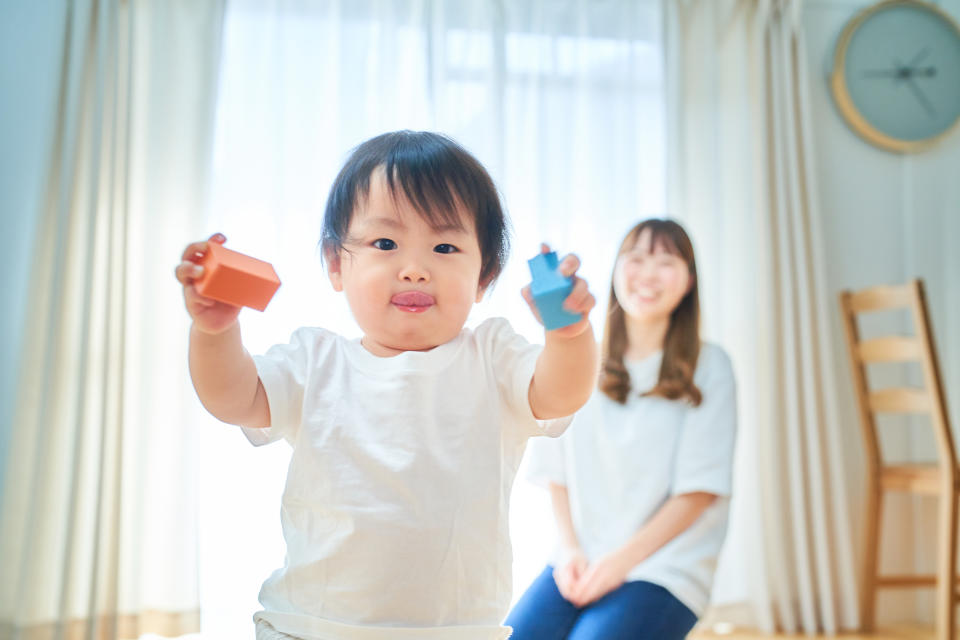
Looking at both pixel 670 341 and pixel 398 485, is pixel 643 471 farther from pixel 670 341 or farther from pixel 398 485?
pixel 398 485

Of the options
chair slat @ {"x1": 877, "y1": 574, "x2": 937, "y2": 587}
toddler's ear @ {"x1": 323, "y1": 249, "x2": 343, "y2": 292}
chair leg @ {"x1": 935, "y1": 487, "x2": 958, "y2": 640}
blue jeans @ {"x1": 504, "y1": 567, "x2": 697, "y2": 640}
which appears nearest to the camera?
toddler's ear @ {"x1": 323, "y1": 249, "x2": 343, "y2": 292}

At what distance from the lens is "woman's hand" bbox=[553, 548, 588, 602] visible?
162 centimetres

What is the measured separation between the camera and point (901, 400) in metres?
2.68

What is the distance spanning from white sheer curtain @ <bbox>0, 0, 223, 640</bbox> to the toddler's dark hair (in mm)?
1850

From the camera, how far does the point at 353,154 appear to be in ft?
3.23

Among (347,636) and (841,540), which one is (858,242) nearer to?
(841,540)

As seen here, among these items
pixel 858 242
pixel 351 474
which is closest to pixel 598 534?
pixel 351 474

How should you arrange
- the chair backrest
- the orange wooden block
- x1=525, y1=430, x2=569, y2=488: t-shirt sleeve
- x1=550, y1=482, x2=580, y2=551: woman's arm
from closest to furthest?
the orange wooden block < x1=550, y1=482, x2=580, y2=551: woman's arm < x1=525, y1=430, x2=569, y2=488: t-shirt sleeve < the chair backrest

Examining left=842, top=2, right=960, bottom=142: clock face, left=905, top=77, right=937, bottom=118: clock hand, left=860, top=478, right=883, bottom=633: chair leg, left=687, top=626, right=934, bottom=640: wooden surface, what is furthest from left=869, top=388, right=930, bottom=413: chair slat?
left=905, top=77, right=937, bottom=118: clock hand

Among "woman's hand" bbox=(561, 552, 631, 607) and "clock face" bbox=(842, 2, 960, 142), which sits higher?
"clock face" bbox=(842, 2, 960, 142)

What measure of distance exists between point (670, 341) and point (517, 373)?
0.99m

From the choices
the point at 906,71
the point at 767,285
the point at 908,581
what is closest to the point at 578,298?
the point at 767,285

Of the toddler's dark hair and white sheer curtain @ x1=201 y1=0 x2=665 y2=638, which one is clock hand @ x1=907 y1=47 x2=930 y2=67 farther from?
the toddler's dark hair

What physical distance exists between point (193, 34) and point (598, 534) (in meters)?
2.05
